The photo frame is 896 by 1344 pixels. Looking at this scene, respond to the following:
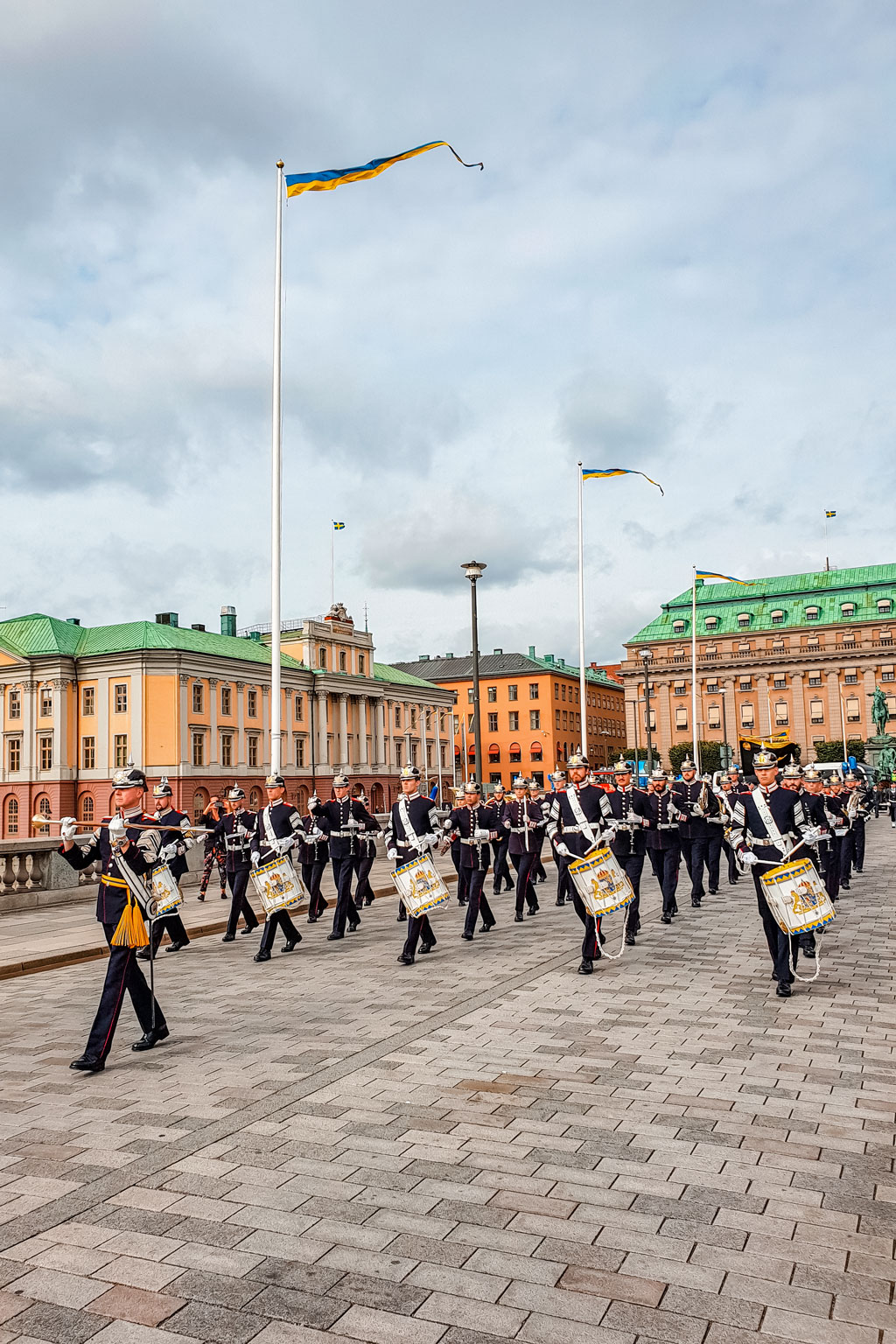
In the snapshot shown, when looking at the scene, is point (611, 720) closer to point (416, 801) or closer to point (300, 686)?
point (300, 686)

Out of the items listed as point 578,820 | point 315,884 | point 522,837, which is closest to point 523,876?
point 522,837

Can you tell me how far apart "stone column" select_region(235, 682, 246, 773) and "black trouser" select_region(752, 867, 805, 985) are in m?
64.0

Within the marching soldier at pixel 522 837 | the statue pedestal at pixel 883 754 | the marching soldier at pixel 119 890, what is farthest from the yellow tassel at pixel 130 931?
the statue pedestal at pixel 883 754

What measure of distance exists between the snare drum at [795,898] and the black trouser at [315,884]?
8.10 m

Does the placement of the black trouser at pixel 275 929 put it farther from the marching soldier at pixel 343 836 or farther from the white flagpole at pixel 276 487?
the white flagpole at pixel 276 487

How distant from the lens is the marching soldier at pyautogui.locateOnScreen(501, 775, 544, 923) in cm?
1599

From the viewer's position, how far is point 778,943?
953cm

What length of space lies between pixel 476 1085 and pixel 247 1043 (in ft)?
7.10

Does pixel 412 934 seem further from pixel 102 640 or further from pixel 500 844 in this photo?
pixel 102 640

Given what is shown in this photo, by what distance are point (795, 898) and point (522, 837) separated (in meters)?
7.79

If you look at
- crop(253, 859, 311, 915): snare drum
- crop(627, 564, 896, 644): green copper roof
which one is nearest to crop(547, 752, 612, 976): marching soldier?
crop(253, 859, 311, 915): snare drum

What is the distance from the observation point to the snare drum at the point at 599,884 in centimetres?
A: 1098

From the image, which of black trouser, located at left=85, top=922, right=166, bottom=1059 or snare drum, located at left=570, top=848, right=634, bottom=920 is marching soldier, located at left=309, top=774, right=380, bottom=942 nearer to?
snare drum, located at left=570, top=848, right=634, bottom=920

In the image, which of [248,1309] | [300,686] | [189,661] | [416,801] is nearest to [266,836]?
[416,801]
